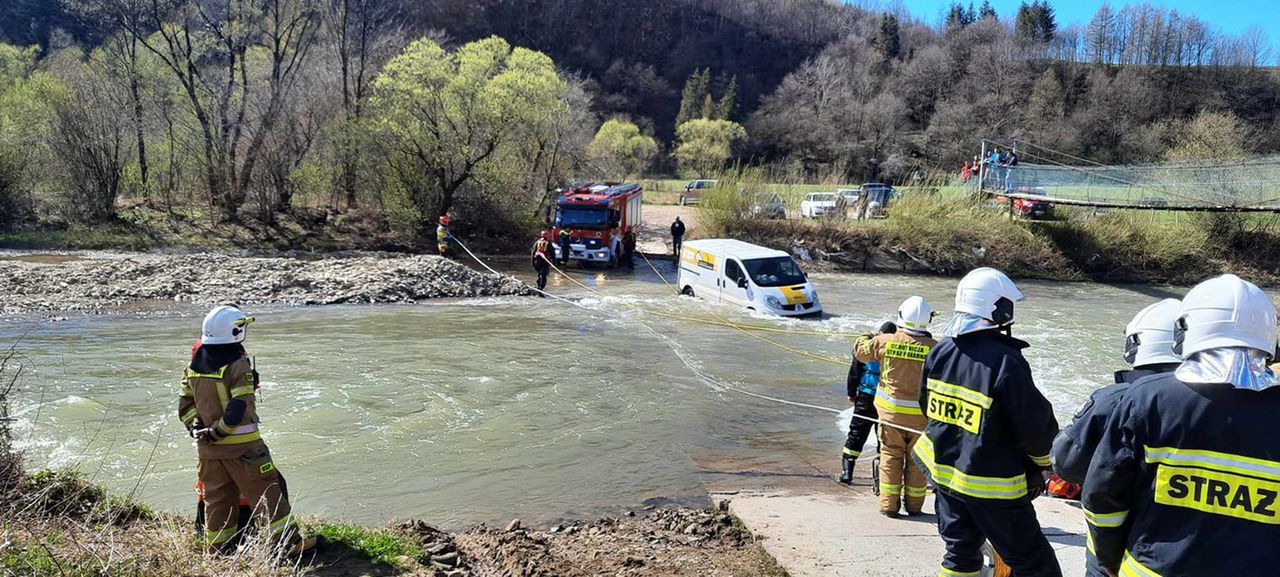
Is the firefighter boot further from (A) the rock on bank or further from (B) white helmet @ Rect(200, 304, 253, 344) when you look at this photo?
(A) the rock on bank

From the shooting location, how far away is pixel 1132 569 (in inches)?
103

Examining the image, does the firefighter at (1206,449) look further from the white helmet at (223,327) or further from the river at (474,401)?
the river at (474,401)

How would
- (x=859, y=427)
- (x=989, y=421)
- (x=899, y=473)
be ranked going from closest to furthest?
1. (x=989, y=421)
2. (x=899, y=473)
3. (x=859, y=427)

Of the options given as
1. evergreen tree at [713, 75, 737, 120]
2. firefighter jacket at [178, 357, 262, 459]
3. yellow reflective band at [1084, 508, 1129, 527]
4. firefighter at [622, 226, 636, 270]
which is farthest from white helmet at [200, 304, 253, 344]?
evergreen tree at [713, 75, 737, 120]

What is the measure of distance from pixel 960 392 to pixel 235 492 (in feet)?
15.6

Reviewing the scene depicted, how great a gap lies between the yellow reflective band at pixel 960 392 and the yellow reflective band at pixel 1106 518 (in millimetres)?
1100

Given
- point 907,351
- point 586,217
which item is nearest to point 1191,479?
point 907,351

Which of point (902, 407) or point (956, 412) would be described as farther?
point (902, 407)

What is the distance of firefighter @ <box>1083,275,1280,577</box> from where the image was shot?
236 centimetres

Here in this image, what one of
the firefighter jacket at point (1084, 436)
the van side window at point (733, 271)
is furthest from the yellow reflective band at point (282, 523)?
the van side window at point (733, 271)

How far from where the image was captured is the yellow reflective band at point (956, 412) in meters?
3.82

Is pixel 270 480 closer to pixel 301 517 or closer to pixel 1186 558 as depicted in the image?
pixel 301 517

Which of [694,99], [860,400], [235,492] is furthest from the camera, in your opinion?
[694,99]

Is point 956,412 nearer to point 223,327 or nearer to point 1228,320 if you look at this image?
point 1228,320
